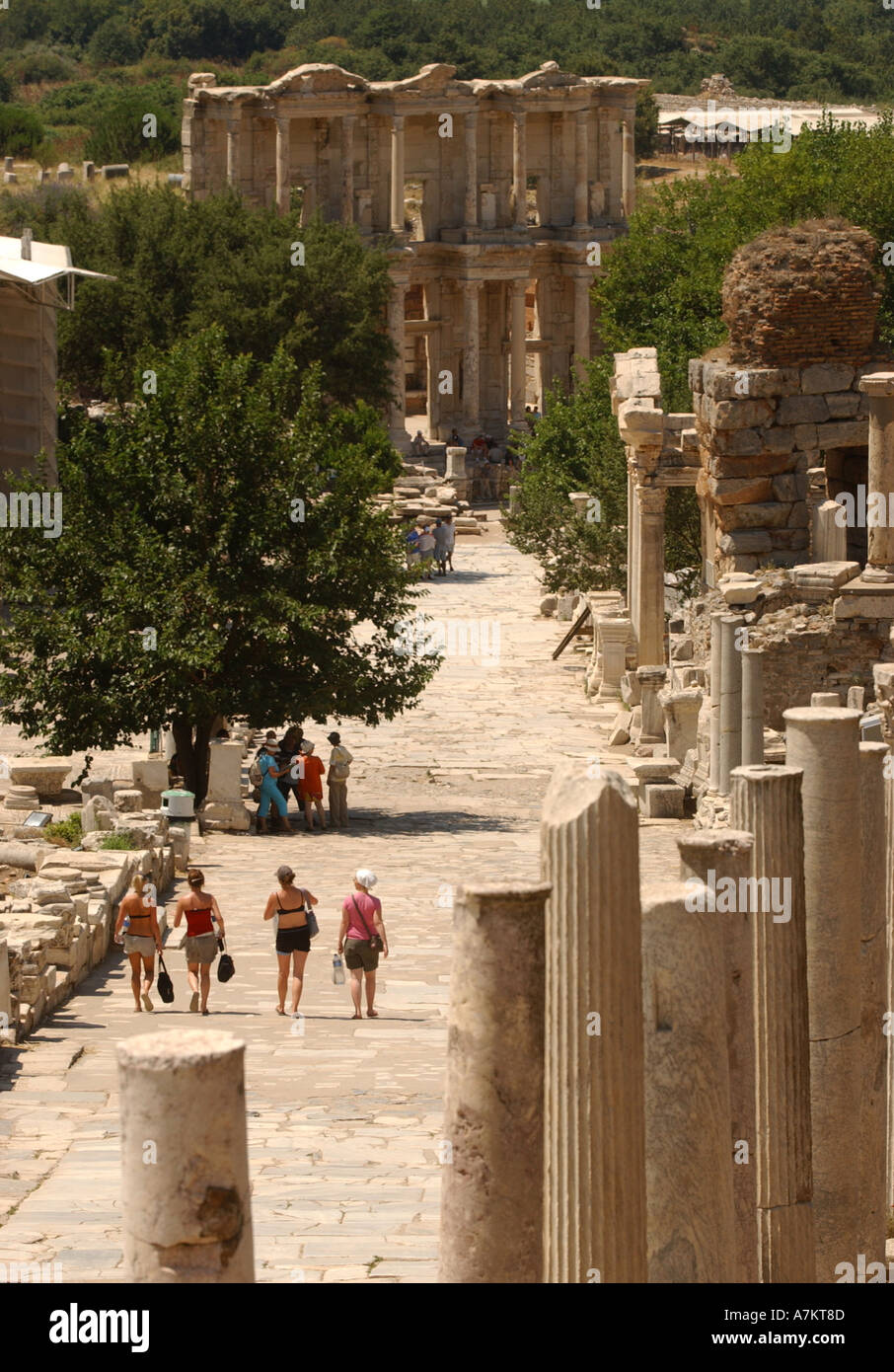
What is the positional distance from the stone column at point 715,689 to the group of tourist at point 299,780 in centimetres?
383

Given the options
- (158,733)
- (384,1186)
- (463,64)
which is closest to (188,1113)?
(384,1186)

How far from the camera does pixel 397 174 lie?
55594 millimetres

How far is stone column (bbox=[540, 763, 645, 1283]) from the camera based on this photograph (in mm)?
6969

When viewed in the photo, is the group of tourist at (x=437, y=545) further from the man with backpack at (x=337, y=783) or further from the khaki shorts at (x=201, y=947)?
the khaki shorts at (x=201, y=947)

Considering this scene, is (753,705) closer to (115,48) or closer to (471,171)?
(471,171)

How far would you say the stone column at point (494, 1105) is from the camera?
6.93 metres

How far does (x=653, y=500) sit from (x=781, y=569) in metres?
5.50

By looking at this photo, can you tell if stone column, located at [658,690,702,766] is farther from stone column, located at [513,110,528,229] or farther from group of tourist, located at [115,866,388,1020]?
stone column, located at [513,110,528,229]

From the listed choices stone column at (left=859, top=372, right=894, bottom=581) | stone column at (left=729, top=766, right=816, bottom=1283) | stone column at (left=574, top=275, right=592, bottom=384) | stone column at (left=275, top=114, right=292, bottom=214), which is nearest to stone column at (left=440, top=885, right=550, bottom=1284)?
stone column at (left=729, top=766, right=816, bottom=1283)

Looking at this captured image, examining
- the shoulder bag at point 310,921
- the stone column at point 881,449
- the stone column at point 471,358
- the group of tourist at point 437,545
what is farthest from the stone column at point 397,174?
the shoulder bag at point 310,921

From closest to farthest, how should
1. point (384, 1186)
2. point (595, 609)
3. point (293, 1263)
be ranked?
point (293, 1263), point (384, 1186), point (595, 609)

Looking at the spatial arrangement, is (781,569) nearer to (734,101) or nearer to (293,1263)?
(293,1263)

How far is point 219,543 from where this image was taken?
2202 centimetres
